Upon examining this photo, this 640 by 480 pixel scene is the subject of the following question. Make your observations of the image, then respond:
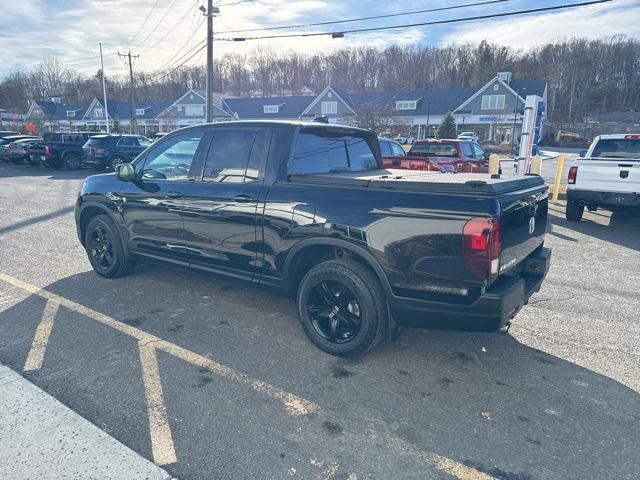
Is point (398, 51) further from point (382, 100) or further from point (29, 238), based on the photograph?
point (29, 238)

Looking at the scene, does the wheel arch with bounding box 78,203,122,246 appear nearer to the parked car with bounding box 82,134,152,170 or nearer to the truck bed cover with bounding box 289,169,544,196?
Answer: the truck bed cover with bounding box 289,169,544,196

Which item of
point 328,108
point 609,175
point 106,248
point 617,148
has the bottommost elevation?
point 106,248

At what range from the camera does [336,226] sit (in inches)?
132

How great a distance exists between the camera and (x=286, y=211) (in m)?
3.64

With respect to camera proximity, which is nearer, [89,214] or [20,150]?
[89,214]

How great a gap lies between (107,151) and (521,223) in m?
19.5

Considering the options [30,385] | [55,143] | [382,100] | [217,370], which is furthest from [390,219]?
[382,100]

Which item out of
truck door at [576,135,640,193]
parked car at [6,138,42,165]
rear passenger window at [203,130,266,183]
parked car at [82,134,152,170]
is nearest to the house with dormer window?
parked car at [6,138,42,165]

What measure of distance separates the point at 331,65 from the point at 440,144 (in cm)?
9010

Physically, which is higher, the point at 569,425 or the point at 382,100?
the point at 382,100

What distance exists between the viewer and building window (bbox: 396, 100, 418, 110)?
5531 centimetres

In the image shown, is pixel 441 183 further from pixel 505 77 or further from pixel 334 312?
pixel 505 77

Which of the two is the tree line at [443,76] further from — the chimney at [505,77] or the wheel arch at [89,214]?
the wheel arch at [89,214]

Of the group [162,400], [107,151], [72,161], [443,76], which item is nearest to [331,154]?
[162,400]
